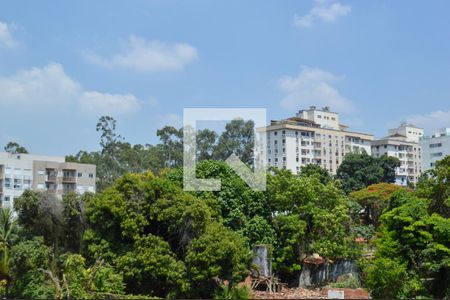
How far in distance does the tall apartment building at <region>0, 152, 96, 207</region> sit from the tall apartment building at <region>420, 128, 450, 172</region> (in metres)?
46.7

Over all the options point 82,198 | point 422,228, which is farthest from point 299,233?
point 82,198

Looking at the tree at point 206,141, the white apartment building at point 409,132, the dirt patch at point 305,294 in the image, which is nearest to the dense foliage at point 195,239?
the dirt patch at point 305,294

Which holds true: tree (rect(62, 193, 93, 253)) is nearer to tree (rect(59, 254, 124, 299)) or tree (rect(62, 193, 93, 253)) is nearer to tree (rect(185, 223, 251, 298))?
tree (rect(59, 254, 124, 299))

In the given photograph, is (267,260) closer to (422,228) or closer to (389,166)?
(422,228)

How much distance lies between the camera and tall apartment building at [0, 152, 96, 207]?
4856 cm

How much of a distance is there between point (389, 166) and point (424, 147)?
2020cm

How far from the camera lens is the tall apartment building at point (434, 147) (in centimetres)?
7581

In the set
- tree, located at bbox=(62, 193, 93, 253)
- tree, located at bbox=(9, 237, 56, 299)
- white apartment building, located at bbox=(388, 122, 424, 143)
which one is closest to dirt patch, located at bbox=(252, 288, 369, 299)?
tree, located at bbox=(62, 193, 93, 253)

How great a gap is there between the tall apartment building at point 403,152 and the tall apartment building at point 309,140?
16.0 ft

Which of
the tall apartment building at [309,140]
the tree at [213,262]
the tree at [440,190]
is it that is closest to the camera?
the tree at [213,262]

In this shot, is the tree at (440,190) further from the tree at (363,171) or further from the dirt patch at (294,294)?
the tree at (363,171)

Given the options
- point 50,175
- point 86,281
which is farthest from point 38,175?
point 86,281

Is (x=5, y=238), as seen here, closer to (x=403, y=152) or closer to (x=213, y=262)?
(x=213, y=262)

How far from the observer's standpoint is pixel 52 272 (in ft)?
59.0
